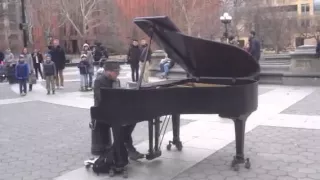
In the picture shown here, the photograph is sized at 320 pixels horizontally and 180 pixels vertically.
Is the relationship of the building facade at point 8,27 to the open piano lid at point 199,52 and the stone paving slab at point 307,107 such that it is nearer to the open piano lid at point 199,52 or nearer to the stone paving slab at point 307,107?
the stone paving slab at point 307,107

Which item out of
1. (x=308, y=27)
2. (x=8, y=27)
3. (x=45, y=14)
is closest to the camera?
(x=45, y=14)

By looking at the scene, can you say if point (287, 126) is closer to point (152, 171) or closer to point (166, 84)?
point (166, 84)

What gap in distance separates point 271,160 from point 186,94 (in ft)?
6.02

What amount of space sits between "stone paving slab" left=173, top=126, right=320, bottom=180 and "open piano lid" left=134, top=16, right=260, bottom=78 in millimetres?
1345

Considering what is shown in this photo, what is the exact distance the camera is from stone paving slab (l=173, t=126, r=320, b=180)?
5.55 meters

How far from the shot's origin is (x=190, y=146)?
7.16 metres

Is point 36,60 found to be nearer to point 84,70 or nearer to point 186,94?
point 84,70

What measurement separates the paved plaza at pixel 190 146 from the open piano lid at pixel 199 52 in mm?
1408

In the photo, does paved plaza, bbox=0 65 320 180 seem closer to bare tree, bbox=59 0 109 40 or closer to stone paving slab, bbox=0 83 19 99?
stone paving slab, bbox=0 83 19 99

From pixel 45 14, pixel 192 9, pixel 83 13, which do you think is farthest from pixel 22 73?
pixel 45 14

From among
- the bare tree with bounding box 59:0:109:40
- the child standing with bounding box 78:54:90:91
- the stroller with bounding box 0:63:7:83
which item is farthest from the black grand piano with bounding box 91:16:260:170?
the bare tree with bounding box 59:0:109:40

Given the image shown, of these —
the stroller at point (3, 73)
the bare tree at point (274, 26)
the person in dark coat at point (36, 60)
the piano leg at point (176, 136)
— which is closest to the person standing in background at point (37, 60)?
the person in dark coat at point (36, 60)

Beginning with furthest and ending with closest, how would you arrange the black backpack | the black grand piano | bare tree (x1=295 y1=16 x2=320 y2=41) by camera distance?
bare tree (x1=295 y1=16 x2=320 y2=41), the black backpack, the black grand piano

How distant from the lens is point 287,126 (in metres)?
8.59
